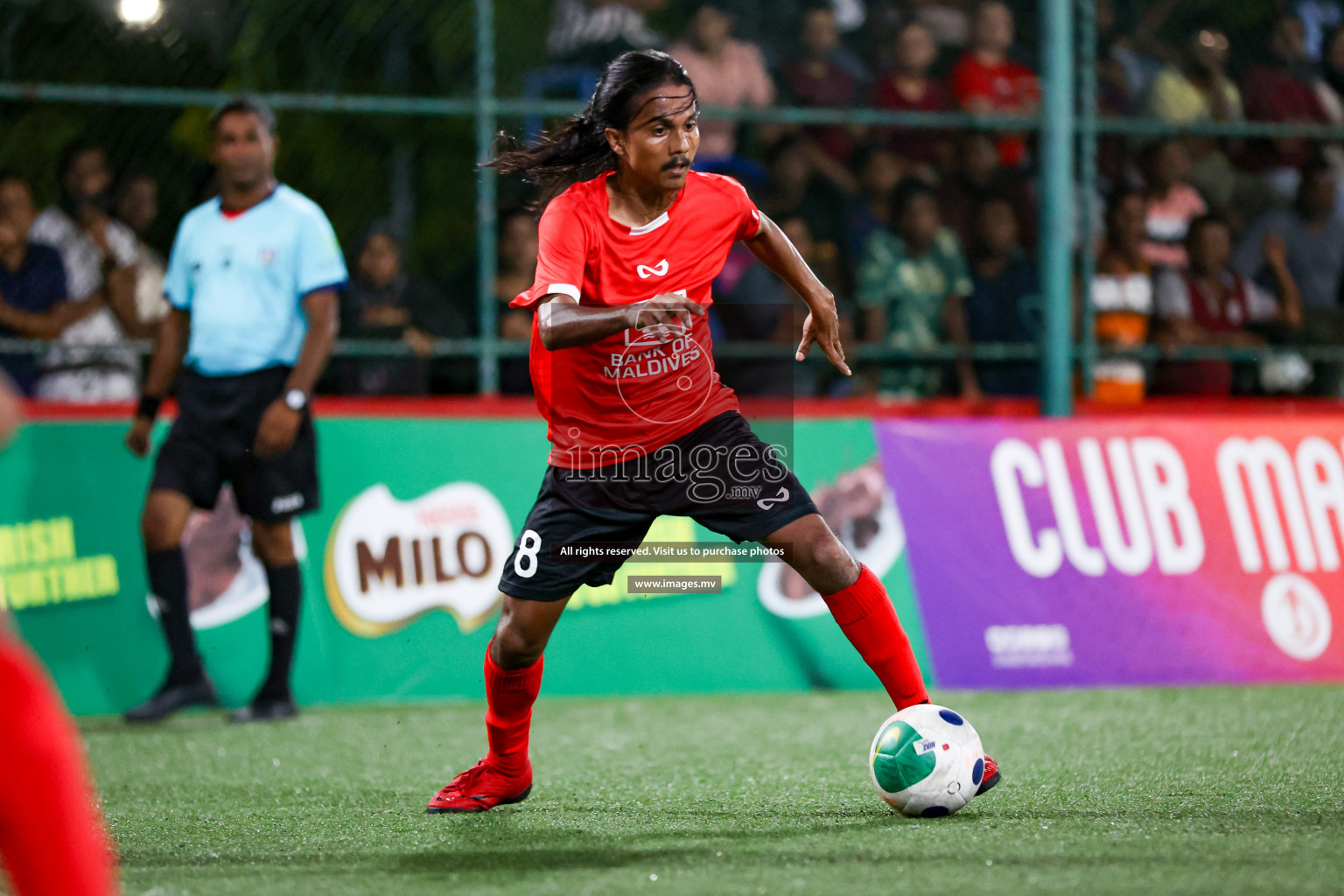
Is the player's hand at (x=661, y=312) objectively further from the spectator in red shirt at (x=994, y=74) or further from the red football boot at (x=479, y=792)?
the spectator in red shirt at (x=994, y=74)

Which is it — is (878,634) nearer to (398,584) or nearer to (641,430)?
(641,430)

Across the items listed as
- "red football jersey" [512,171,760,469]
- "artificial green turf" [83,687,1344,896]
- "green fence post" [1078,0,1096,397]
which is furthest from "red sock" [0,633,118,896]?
"green fence post" [1078,0,1096,397]

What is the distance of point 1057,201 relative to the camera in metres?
8.08

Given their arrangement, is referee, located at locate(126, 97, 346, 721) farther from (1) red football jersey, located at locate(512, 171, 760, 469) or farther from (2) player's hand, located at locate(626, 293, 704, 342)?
(2) player's hand, located at locate(626, 293, 704, 342)

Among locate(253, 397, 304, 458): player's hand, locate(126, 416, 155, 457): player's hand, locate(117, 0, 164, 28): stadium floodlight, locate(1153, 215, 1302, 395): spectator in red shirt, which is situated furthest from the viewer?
locate(1153, 215, 1302, 395): spectator in red shirt

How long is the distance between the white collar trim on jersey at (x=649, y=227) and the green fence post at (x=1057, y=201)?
4378 millimetres

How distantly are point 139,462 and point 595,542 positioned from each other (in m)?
3.33

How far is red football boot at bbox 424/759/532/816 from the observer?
4.24m

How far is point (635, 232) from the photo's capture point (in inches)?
165

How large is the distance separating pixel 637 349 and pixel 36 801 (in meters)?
2.31

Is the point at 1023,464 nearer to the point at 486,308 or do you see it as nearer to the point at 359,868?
the point at 486,308

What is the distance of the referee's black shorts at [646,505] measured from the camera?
4113 millimetres

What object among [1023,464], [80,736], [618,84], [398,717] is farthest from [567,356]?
[1023,464]

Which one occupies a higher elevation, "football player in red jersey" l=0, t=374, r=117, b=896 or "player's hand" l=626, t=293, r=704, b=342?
"player's hand" l=626, t=293, r=704, b=342
